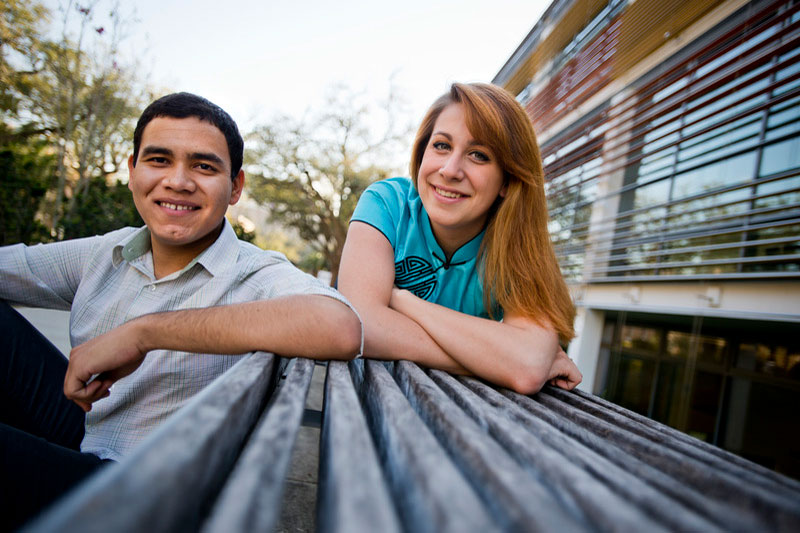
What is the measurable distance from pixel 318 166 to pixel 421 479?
22.6 metres

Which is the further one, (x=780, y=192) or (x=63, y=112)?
(x=63, y=112)

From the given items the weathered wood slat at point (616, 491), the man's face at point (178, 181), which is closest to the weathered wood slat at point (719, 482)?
the weathered wood slat at point (616, 491)

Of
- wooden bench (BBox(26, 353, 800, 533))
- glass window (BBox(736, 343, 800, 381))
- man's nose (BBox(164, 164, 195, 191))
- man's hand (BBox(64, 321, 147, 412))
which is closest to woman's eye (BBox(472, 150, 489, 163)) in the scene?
man's nose (BBox(164, 164, 195, 191))

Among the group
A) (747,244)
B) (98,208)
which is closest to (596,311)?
(747,244)

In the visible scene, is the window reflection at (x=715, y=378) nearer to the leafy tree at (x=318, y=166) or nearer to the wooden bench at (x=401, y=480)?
the wooden bench at (x=401, y=480)

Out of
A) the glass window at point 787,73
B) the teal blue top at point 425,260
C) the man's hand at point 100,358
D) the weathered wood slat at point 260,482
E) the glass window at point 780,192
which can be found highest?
the glass window at point 787,73

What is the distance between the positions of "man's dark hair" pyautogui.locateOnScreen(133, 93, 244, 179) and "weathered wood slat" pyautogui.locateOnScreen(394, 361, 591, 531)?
1.48m

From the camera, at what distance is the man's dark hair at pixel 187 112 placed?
1736mm

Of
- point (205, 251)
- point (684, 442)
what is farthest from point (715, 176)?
point (205, 251)

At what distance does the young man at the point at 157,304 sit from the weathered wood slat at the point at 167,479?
1.85ft

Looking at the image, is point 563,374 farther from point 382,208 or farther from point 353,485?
point 353,485

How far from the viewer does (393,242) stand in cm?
196

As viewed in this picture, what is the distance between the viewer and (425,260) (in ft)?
6.74

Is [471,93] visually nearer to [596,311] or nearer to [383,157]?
[596,311]
